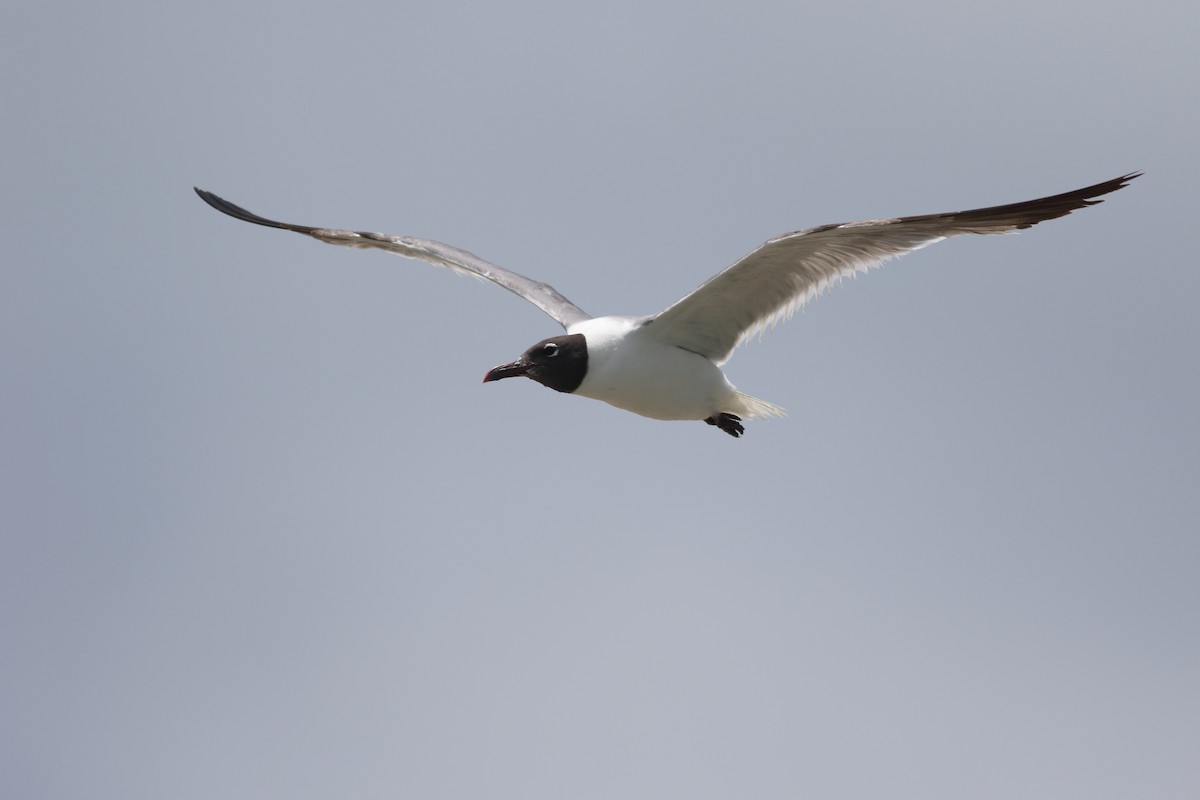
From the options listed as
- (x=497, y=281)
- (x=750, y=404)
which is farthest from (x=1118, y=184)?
(x=497, y=281)

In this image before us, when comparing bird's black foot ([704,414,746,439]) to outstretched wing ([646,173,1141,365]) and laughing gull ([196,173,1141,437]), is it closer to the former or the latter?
laughing gull ([196,173,1141,437])

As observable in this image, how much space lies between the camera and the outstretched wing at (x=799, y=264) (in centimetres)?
984

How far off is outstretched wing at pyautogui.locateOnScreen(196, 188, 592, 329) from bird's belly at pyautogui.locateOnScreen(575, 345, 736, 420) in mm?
1385

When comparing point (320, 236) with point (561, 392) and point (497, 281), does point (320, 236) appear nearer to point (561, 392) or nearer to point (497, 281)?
point (497, 281)

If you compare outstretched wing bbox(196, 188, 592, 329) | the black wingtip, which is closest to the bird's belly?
outstretched wing bbox(196, 188, 592, 329)

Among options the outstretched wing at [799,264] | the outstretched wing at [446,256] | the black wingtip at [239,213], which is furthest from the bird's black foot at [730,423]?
the black wingtip at [239,213]

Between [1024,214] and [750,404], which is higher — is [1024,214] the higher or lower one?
the higher one

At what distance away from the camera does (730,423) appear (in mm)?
12812

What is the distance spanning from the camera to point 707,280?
10.9 m

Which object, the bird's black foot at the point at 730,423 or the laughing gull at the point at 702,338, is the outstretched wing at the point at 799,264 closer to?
the laughing gull at the point at 702,338

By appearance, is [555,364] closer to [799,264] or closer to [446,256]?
[799,264]

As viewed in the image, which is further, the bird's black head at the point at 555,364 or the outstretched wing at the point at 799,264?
the bird's black head at the point at 555,364

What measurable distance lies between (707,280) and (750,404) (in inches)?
79.6

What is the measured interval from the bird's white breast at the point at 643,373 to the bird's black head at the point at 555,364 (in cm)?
7
